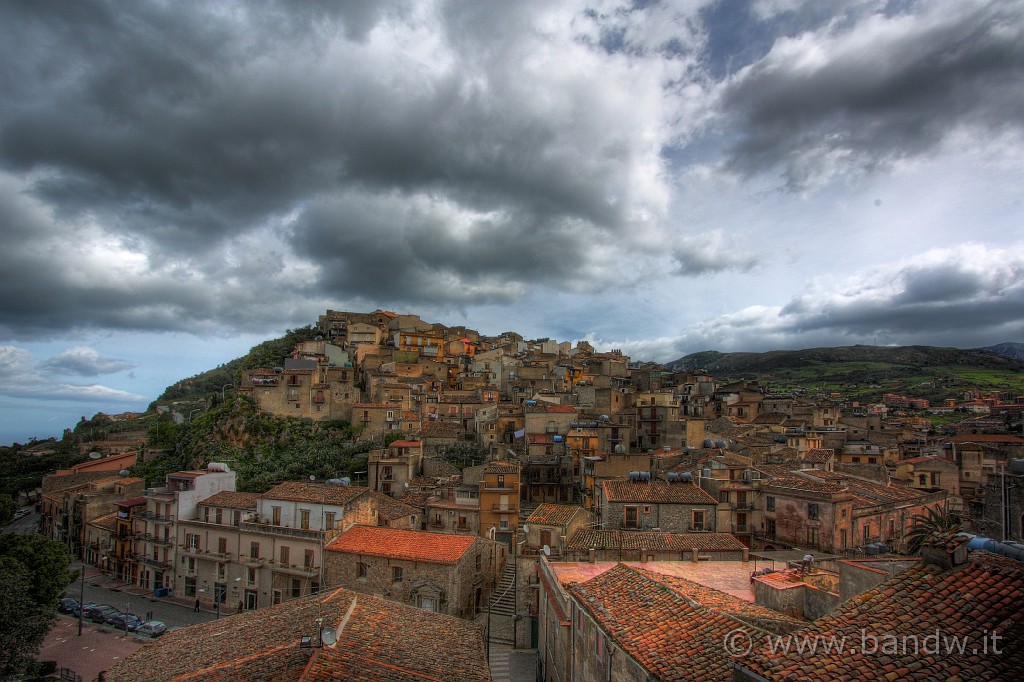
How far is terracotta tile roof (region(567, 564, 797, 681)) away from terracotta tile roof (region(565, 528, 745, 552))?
35.0ft

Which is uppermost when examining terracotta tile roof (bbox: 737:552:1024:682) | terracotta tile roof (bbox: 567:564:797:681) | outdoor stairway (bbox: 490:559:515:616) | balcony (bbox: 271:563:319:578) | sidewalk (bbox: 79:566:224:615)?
terracotta tile roof (bbox: 737:552:1024:682)

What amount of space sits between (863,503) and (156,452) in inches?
2850

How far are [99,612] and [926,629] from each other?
44.3 meters

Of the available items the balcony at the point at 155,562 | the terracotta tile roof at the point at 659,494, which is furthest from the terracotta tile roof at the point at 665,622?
the balcony at the point at 155,562

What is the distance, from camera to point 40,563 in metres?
30.3

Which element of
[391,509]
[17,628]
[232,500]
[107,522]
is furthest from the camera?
[107,522]

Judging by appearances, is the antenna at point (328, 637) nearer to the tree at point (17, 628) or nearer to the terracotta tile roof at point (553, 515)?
the terracotta tile roof at point (553, 515)

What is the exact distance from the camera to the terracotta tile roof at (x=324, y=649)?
13586 mm

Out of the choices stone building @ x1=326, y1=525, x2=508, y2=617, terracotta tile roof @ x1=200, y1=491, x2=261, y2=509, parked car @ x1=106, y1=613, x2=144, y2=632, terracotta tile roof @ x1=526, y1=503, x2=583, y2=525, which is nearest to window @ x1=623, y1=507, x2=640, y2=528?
terracotta tile roof @ x1=526, y1=503, x2=583, y2=525

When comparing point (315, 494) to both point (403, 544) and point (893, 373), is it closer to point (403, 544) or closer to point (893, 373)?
point (403, 544)

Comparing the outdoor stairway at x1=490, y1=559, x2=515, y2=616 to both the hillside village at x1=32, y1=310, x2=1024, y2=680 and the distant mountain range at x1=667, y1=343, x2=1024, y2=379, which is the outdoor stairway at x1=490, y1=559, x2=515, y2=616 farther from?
the distant mountain range at x1=667, y1=343, x2=1024, y2=379

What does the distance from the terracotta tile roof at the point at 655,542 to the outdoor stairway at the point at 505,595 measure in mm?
7205

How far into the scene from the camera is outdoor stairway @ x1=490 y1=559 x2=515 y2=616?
3209 cm

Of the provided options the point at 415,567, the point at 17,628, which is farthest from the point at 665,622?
the point at 17,628
